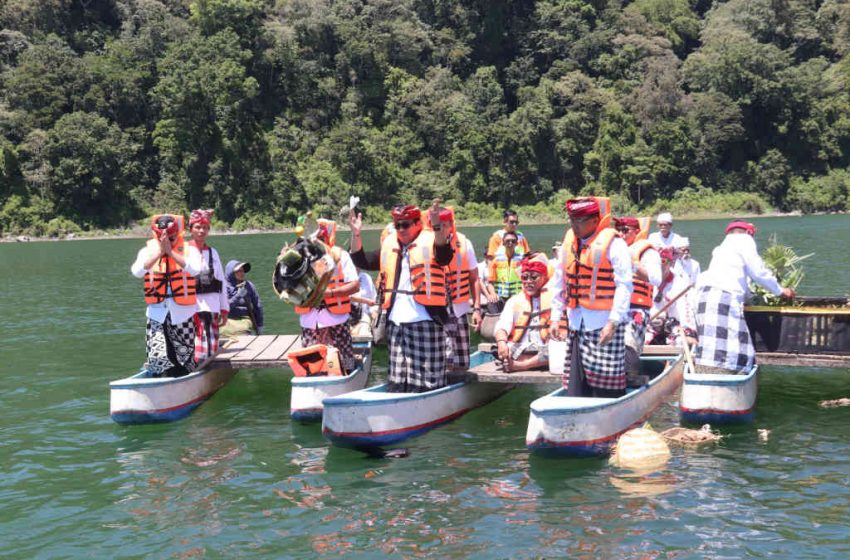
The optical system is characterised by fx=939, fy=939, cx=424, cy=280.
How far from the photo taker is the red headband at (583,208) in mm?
8404

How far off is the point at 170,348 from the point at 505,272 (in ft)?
22.8

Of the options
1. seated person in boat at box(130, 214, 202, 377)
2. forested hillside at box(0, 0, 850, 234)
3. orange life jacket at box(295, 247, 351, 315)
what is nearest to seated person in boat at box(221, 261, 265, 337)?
seated person in boat at box(130, 214, 202, 377)

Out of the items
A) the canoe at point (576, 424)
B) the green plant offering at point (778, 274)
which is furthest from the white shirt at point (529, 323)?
the green plant offering at point (778, 274)

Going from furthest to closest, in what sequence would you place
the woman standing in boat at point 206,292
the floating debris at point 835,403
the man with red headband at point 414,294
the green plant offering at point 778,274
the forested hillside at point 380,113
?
the forested hillside at point 380,113 → the green plant offering at point 778,274 → the woman standing in boat at point 206,292 → the floating debris at point 835,403 → the man with red headband at point 414,294

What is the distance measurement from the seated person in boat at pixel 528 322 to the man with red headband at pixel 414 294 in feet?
3.42

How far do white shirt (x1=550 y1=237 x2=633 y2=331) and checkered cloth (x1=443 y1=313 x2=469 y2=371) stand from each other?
167 cm

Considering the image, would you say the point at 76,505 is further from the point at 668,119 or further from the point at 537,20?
the point at 537,20

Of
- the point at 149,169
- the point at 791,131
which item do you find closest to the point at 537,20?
the point at 791,131

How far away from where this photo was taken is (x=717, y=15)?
101 meters

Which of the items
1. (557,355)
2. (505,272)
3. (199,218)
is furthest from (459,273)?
(505,272)

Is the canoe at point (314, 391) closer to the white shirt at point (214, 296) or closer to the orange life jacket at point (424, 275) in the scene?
the orange life jacket at point (424, 275)

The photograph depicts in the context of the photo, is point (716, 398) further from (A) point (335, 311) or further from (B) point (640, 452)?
(A) point (335, 311)

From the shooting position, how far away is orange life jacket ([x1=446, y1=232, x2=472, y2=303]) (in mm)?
9781

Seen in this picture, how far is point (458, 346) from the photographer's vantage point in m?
10.4
